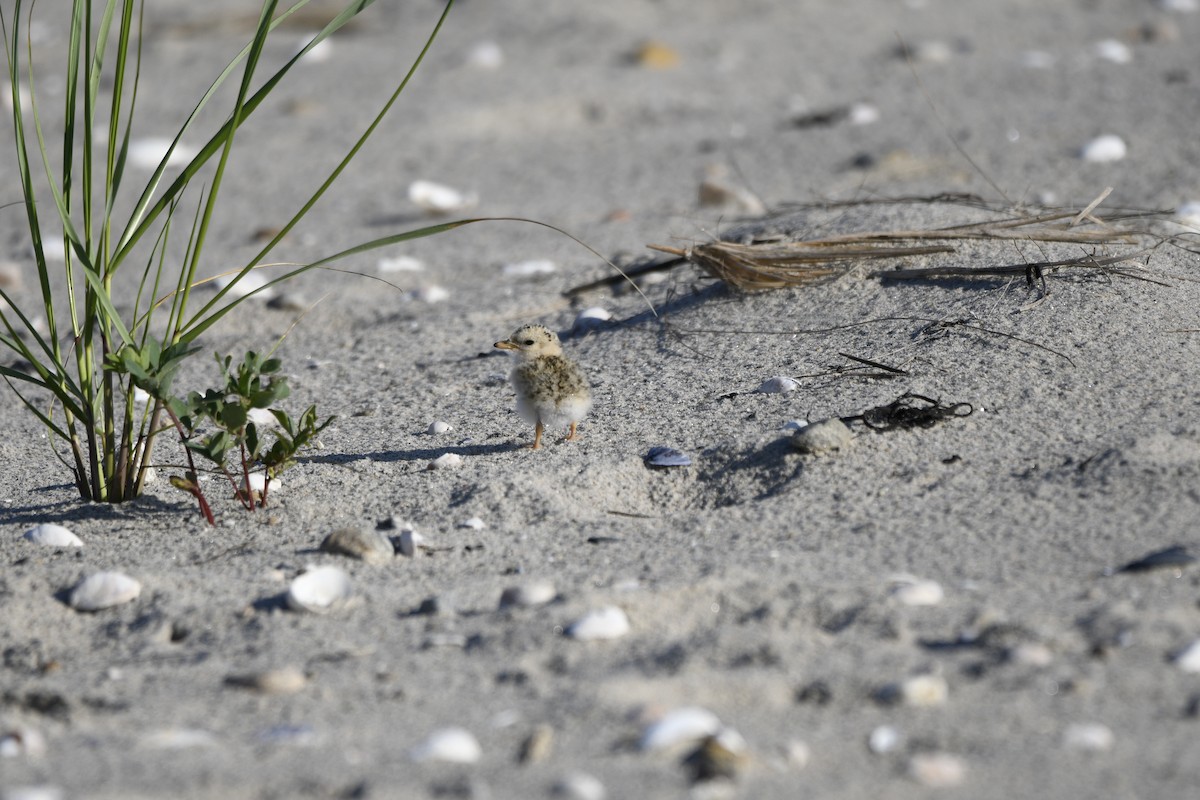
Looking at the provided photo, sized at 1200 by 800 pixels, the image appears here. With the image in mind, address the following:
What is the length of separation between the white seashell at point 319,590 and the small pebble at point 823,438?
1133mm

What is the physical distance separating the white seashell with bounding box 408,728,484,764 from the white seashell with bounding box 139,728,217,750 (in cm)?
35

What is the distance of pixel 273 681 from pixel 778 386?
67.2 inches

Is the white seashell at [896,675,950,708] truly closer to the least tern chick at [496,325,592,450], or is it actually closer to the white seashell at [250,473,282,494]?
the least tern chick at [496,325,592,450]

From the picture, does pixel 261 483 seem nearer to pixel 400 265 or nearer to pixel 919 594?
pixel 919 594

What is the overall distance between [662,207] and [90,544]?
3.52 meters

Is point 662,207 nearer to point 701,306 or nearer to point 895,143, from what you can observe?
point 895,143

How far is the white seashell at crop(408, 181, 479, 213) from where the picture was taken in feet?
19.9

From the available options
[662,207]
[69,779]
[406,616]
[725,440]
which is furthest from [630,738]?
[662,207]

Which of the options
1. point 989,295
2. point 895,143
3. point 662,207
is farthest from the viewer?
point 895,143

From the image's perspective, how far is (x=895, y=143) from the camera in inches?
247

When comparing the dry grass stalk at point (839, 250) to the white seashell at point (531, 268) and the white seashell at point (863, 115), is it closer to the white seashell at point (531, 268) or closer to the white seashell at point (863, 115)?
the white seashell at point (531, 268)

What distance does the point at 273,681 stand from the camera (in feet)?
7.38

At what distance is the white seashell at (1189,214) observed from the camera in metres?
4.11

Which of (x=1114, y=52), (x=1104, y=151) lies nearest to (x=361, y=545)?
(x=1104, y=151)
